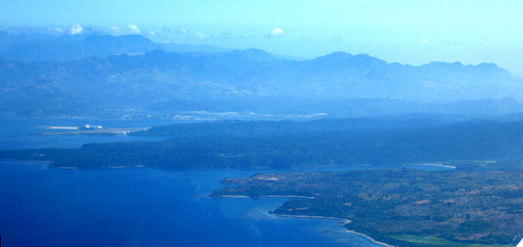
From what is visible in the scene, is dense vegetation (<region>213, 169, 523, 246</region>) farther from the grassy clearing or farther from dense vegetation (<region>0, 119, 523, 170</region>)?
dense vegetation (<region>0, 119, 523, 170</region>)

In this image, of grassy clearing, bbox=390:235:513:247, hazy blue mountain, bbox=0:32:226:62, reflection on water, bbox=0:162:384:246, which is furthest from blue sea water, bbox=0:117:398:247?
hazy blue mountain, bbox=0:32:226:62

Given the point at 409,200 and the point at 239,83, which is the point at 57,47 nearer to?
the point at 239,83

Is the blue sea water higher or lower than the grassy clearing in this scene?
higher

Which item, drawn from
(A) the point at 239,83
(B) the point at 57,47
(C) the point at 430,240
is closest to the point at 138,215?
(C) the point at 430,240

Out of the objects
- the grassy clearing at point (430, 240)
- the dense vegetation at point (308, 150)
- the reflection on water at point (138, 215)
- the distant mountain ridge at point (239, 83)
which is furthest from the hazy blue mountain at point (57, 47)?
the grassy clearing at point (430, 240)

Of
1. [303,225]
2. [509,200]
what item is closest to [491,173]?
[509,200]
